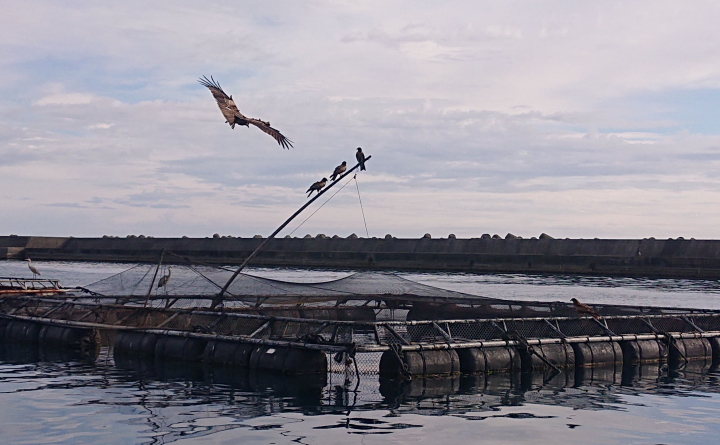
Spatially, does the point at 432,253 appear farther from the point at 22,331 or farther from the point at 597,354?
the point at 597,354

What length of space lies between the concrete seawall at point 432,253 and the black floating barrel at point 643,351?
4952 centimetres

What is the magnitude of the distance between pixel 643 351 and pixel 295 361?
10.1 m

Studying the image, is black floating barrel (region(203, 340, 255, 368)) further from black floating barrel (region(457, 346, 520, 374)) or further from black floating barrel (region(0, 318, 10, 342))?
black floating barrel (region(0, 318, 10, 342))

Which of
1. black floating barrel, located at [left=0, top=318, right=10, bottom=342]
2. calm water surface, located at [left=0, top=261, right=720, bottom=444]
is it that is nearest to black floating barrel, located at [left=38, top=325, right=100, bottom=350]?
calm water surface, located at [left=0, top=261, right=720, bottom=444]

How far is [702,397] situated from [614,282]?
50.4 meters

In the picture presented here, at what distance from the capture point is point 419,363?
63.4ft

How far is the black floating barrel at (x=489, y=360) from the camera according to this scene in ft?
66.6

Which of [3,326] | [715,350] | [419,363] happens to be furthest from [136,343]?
[715,350]

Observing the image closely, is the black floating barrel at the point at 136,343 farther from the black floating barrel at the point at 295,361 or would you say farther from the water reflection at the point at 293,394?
the black floating barrel at the point at 295,361

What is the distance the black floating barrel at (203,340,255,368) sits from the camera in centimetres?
2088

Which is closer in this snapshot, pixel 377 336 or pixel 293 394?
pixel 293 394

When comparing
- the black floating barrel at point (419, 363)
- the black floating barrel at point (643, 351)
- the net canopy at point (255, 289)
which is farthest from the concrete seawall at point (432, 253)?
the black floating barrel at point (419, 363)

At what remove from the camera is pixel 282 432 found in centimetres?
1463

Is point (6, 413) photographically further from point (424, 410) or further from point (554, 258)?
point (554, 258)
